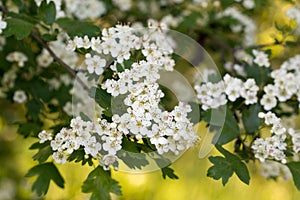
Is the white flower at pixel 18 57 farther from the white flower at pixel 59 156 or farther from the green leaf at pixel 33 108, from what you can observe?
the white flower at pixel 59 156

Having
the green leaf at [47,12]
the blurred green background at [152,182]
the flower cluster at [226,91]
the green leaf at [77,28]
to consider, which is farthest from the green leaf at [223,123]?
the blurred green background at [152,182]

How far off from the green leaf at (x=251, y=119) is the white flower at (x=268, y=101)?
0.02 metres

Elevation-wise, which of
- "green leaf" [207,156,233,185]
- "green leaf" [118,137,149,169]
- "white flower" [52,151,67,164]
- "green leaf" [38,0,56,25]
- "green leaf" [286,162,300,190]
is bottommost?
"white flower" [52,151,67,164]

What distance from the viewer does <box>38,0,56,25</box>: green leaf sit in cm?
164

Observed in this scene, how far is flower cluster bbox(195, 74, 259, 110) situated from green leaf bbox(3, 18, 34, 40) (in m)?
0.56

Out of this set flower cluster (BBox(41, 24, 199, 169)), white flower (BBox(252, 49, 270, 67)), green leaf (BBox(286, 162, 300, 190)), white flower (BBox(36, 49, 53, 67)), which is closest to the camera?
flower cluster (BBox(41, 24, 199, 169))

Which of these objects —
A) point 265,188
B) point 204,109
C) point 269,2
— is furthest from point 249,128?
point 265,188

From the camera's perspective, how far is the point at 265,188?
3.42 meters

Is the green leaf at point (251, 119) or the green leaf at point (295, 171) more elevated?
the green leaf at point (251, 119)

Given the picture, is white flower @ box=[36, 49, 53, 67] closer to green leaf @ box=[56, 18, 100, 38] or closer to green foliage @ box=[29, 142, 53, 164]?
green leaf @ box=[56, 18, 100, 38]

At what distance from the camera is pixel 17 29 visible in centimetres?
159

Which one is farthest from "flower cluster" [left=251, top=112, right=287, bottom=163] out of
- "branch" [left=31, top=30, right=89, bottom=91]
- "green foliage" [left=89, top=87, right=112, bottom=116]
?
"branch" [left=31, top=30, right=89, bottom=91]

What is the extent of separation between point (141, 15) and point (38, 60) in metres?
0.57

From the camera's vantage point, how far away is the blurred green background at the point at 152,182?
3055 mm
